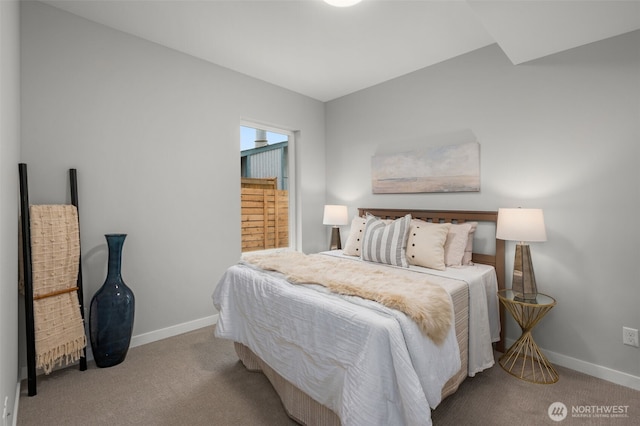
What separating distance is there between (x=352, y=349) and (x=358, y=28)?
96.3 inches

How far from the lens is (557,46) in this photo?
7.68ft

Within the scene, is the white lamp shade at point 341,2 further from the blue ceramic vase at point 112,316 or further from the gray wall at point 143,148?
the blue ceramic vase at point 112,316

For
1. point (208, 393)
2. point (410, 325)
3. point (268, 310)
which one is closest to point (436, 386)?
point (410, 325)

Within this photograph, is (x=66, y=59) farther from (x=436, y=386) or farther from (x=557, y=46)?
(x=557, y=46)

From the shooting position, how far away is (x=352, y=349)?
149 cm

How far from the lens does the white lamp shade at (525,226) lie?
2.25m

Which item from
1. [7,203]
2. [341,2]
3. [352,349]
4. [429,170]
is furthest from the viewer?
[429,170]

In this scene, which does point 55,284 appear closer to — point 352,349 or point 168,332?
point 168,332

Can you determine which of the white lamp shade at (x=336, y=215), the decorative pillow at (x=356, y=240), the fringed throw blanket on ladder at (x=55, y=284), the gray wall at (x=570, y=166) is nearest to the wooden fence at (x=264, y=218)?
the white lamp shade at (x=336, y=215)

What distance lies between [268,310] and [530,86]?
2728mm

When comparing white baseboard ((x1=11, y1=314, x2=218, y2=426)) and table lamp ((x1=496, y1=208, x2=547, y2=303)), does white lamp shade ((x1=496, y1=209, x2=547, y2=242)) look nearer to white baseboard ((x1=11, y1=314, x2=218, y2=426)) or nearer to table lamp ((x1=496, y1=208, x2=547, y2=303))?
table lamp ((x1=496, y1=208, x2=547, y2=303))

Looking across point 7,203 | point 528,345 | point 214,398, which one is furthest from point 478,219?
point 7,203

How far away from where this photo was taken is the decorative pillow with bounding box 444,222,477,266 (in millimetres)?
2705

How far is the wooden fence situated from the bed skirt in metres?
1.56
